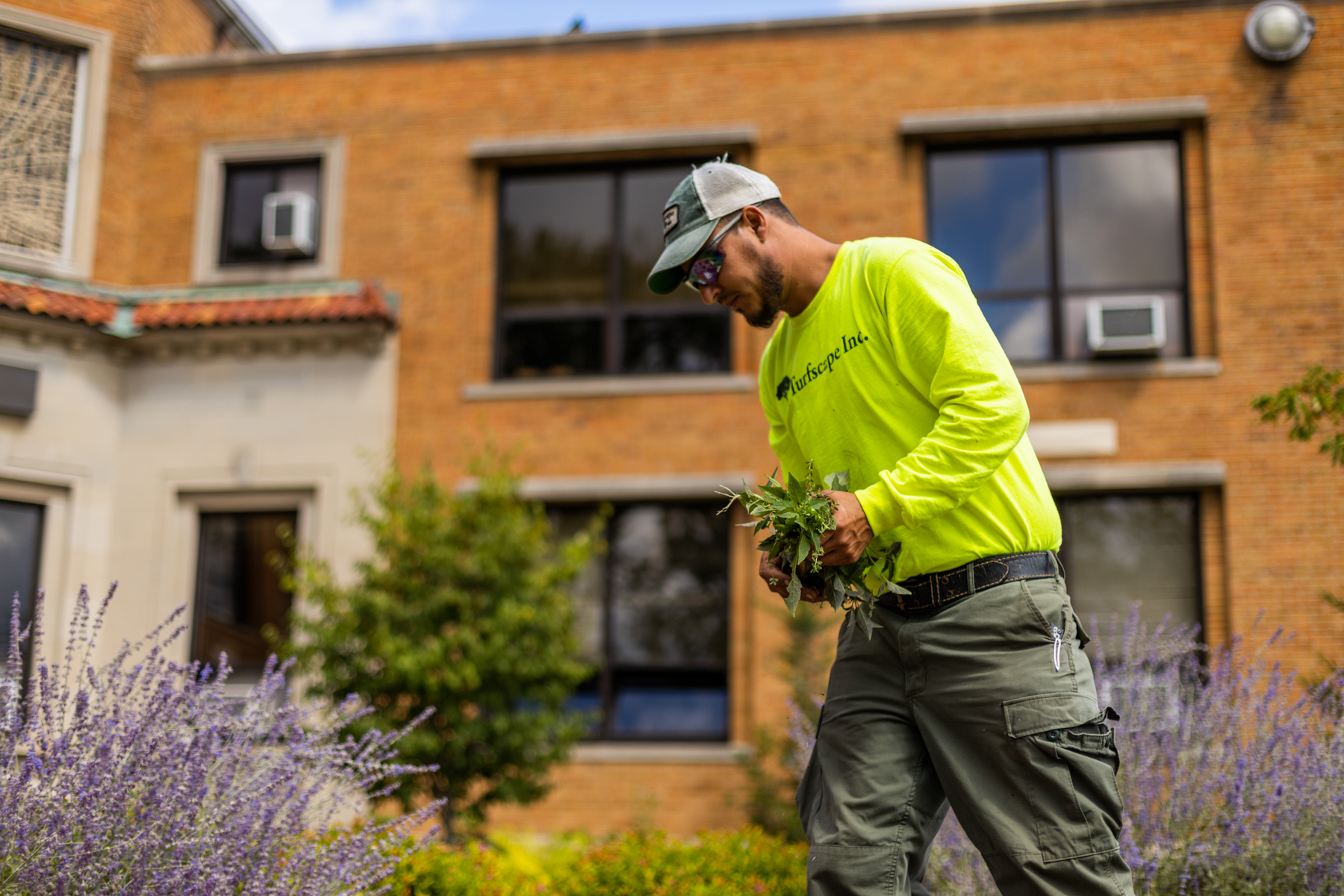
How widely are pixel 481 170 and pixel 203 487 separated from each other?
425 cm

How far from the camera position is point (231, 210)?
44.8 feet

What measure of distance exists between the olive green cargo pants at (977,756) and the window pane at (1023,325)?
9797mm

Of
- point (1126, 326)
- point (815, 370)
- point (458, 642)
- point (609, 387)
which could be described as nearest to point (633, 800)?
point (458, 642)

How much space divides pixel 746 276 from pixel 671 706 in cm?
950

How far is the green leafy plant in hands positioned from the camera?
9.44 ft

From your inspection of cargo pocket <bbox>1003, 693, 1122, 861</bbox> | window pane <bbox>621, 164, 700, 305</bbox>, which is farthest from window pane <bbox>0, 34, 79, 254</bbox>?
cargo pocket <bbox>1003, 693, 1122, 861</bbox>

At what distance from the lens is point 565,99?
13141mm

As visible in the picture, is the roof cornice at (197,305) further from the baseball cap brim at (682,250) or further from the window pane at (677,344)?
the baseball cap brim at (682,250)

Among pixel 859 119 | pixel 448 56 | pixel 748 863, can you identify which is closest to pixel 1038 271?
pixel 859 119

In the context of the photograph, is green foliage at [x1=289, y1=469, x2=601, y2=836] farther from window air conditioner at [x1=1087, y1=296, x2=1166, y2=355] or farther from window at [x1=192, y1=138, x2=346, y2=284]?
window air conditioner at [x1=1087, y1=296, x2=1166, y2=355]

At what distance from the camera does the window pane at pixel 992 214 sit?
12703 mm

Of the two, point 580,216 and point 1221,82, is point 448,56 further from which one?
point 1221,82

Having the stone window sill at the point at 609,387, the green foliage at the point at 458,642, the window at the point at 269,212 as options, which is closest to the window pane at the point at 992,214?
the stone window sill at the point at 609,387

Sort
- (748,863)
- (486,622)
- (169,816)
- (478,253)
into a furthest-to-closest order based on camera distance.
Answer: (478,253) → (486,622) → (748,863) → (169,816)
